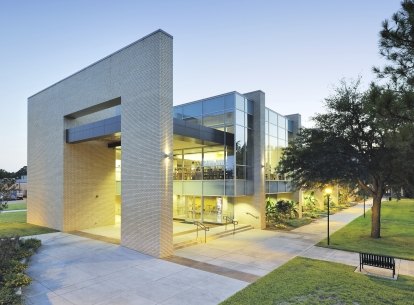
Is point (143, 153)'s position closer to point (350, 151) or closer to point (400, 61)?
point (400, 61)

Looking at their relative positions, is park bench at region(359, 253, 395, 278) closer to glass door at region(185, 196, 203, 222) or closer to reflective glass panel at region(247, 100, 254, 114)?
glass door at region(185, 196, 203, 222)

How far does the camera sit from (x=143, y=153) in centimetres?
1391

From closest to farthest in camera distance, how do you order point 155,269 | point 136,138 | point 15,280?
point 15,280 < point 155,269 < point 136,138

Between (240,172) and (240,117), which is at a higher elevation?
(240,117)

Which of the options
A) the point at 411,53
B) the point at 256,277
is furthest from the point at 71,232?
the point at 411,53

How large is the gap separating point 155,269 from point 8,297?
4981 mm

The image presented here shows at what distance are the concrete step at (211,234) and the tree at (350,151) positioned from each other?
223 inches

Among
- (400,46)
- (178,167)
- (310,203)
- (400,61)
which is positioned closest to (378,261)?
(400,61)

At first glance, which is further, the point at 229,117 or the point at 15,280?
the point at 229,117

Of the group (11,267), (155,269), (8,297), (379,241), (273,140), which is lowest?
(379,241)

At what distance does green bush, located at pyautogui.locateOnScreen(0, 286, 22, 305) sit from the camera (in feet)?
23.0


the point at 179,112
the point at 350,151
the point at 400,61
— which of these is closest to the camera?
the point at 400,61

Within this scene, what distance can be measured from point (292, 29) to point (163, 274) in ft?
55.5

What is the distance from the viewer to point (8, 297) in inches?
282
